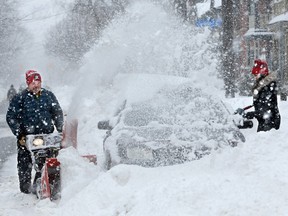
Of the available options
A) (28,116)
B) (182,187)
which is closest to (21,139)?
(28,116)

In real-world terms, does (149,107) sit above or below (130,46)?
above

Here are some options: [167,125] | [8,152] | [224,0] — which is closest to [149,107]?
[167,125]

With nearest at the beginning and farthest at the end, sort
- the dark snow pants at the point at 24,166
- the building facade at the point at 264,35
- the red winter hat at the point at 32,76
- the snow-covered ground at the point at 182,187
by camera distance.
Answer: the snow-covered ground at the point at 182,187, the red winter hat at the point at 32,76, the dark snow pants at the point at 24,166, the building facade at the point at 264,35

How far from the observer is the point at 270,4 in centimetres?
3453

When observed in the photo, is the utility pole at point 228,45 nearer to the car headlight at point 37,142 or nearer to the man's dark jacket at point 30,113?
the man's dark jacket at point 30,113

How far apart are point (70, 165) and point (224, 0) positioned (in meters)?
16.0

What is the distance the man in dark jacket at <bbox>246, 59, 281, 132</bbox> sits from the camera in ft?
23.8

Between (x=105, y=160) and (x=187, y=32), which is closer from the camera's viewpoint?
(x=105, y=160)

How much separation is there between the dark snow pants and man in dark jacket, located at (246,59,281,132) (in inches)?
123

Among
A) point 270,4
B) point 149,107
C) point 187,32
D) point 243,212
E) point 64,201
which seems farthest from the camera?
point 270,4

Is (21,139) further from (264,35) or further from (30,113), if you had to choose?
(264,35)

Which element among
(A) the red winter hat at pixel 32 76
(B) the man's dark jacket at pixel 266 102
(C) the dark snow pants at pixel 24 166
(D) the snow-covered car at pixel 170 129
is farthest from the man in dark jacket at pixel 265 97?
(C) the dark snow pants at pixel 24 166

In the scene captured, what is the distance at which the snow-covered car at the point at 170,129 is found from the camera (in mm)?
6062

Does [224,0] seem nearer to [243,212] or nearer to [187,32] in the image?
[187,32]
